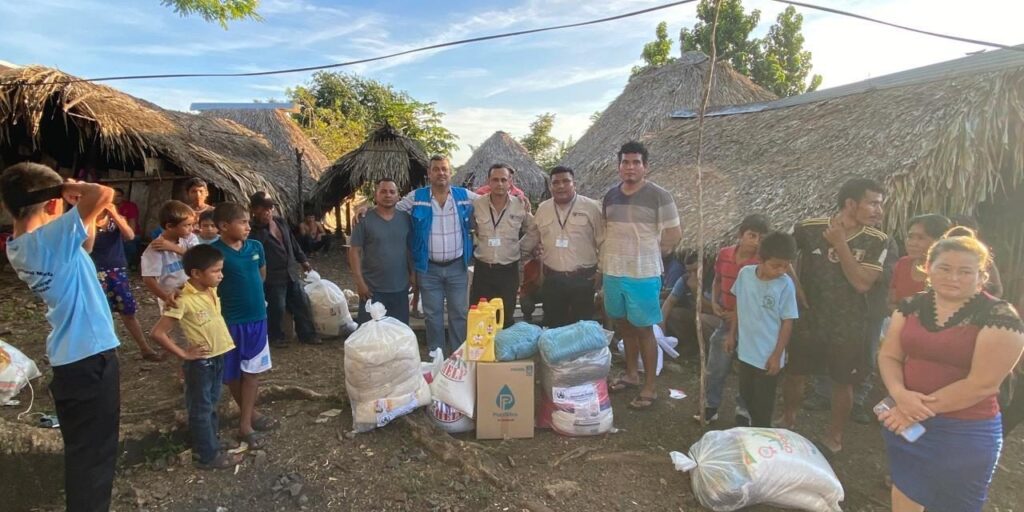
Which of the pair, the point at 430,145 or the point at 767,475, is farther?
the point at 430,145

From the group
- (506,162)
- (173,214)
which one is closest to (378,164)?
(506,162)

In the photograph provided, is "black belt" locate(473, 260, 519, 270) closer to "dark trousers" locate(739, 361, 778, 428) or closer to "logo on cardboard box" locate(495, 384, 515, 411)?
"logo on cardboard box" locate(495, 384, 515, 411)

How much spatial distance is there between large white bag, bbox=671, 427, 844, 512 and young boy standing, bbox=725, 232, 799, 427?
0.48 meters

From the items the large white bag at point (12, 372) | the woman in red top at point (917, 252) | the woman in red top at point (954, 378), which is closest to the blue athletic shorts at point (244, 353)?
the large white bag at point (12, 372)

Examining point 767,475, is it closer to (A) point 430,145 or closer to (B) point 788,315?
(B) point 788,315

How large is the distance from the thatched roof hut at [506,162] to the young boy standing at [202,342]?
12.3 m

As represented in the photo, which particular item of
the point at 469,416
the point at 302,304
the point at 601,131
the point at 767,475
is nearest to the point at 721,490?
the point at 767,475

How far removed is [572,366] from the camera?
2994mm

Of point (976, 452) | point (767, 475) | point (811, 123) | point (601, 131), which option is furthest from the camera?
point (601, 131)

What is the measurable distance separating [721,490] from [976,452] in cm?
98

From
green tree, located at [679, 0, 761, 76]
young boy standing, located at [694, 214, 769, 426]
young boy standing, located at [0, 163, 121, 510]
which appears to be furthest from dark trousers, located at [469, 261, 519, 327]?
green tree, located at [679, 0, 761, 76]

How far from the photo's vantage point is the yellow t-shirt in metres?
2.54

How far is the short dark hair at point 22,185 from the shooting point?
1916 mm

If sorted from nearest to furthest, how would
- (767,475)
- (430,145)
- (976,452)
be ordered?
1. (976,452)
2. (767,475)
3. (430,145)
